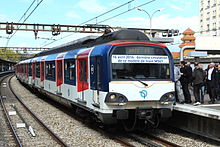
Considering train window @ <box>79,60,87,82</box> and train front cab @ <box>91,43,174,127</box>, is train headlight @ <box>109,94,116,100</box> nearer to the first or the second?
train front cab @ <box>91,43,174,127</box>

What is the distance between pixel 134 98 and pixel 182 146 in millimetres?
1741

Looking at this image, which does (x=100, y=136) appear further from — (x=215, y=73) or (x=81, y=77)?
(x=215, y=73)

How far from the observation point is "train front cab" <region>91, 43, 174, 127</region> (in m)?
8.62

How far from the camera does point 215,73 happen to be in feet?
38.1

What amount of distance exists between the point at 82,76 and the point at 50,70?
5.69 m

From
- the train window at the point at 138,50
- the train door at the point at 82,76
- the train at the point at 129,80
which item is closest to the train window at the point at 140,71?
the train at the point at 129,80

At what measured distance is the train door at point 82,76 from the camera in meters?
10.1

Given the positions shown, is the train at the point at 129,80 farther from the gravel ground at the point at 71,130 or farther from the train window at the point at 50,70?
the train window at the point at 50,70

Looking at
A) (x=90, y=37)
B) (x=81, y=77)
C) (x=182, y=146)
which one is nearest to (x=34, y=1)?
(x=90, y=37)

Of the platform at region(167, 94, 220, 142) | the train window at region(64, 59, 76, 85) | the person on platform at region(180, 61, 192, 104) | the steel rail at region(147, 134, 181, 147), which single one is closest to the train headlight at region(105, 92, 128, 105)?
the steel rail at region(147, 134, 181, 147)

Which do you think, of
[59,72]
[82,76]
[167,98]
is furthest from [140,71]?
[59,72]

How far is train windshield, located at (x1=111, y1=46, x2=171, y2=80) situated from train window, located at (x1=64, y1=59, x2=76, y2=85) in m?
2.96

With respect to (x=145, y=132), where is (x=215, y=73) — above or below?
above

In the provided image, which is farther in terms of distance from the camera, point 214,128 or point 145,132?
point 145,132
